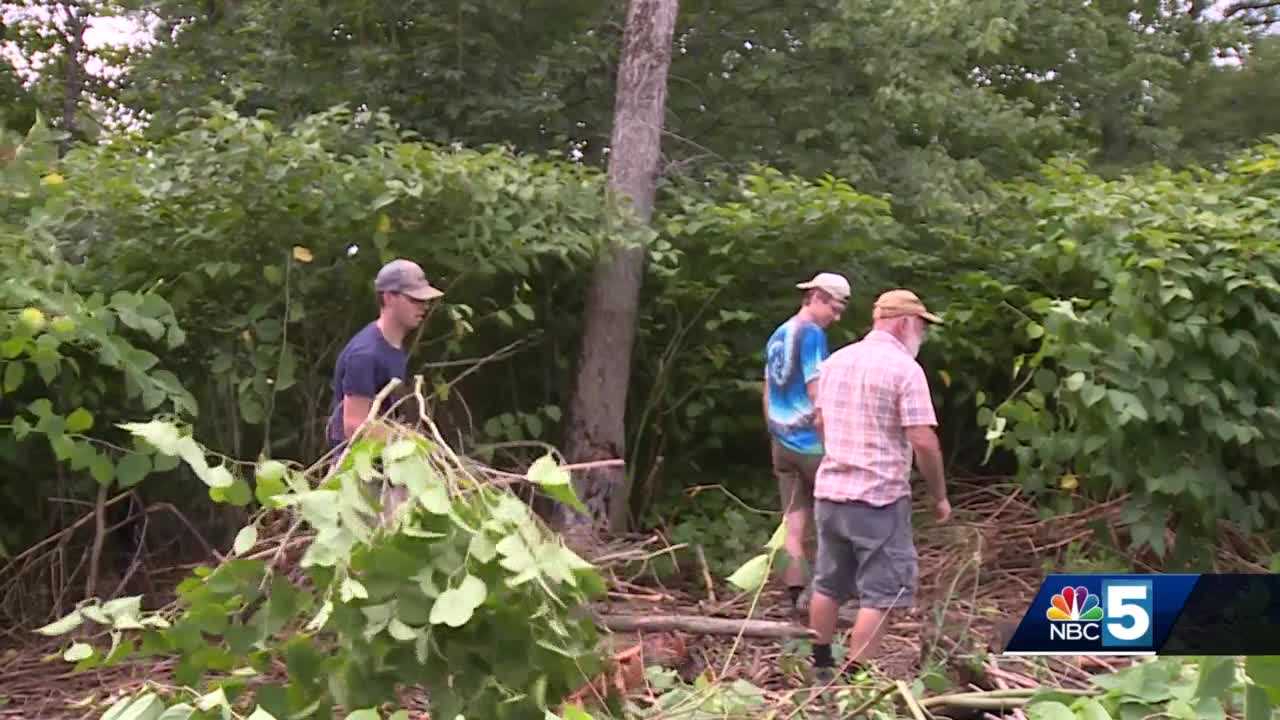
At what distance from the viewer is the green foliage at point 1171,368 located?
196 inches

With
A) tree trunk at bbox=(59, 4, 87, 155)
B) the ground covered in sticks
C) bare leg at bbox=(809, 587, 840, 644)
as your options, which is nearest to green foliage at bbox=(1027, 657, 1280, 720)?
the ground covered in sticks

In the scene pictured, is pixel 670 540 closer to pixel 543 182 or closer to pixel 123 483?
pixel 543 182

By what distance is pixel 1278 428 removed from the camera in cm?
510

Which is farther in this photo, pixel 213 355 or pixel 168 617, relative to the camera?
pixel 213 355

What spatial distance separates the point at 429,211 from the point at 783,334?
67.4 inches

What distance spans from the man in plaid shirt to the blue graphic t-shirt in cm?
75

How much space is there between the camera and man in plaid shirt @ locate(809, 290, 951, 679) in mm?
4309

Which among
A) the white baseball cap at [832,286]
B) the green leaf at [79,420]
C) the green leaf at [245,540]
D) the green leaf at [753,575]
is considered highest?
the white baseball cap at [832,286]

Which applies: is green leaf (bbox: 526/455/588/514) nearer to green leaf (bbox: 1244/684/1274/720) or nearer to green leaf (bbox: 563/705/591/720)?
green leaf (bbox: 563/705/591/720)

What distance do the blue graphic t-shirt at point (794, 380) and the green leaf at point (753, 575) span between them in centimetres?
208

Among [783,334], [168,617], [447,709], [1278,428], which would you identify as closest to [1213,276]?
[1278,428]

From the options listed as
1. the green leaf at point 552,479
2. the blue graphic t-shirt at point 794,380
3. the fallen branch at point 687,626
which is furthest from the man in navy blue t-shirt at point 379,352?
the blue graphic t-shirt at point 794,380

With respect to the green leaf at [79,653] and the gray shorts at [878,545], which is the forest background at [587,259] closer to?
the green leaf at [79,653]

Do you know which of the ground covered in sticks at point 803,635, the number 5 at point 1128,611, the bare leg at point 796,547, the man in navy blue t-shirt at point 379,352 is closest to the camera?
the number 5 at point 1128,611
